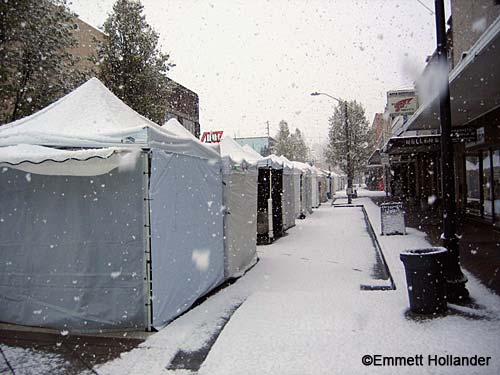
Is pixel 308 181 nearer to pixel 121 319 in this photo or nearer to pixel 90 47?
pixel 90 47

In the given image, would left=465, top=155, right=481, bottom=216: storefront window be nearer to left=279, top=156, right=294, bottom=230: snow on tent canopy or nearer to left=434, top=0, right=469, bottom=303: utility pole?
left=279, top=156, right=294, bottom=230: snow on tent canopy

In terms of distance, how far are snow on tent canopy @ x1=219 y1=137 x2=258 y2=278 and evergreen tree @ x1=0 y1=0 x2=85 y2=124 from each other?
5074mm

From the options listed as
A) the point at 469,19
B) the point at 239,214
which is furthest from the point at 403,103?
the point at 239,214

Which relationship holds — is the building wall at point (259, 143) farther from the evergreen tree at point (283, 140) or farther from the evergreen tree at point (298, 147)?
the evergreen tree at point (298, 147)

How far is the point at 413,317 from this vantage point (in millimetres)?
5707

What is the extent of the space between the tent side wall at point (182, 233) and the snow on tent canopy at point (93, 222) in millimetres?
27

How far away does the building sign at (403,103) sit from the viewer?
2869 centimetres

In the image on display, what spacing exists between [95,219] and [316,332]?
331 cm

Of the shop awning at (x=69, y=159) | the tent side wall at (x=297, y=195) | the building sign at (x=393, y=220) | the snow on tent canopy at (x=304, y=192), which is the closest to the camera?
the shop awning at (x=69, y=159)

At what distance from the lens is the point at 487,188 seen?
49.7 feet

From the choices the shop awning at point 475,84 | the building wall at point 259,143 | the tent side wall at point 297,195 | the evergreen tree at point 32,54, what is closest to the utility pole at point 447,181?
the shop awning at point 475,84

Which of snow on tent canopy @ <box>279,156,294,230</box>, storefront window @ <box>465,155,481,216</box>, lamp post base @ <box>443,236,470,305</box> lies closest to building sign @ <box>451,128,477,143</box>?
lamp post base @ <box>443,236,470,305</box>

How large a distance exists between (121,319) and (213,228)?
2647mm

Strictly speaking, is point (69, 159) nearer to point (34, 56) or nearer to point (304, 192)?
point (34, 56)
